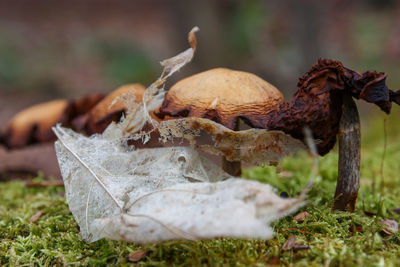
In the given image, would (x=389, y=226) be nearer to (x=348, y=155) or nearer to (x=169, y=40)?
(x=348, y=155)

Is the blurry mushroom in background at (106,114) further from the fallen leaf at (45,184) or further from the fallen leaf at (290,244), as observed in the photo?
the fallen leaf at (290,244)

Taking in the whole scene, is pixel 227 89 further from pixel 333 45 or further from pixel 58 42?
pixel 58 42

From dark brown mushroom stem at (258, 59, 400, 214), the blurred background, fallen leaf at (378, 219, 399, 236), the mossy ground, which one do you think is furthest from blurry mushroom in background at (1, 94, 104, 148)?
the blurred background

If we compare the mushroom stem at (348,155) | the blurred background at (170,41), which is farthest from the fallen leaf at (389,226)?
the blurred background at (170,41)

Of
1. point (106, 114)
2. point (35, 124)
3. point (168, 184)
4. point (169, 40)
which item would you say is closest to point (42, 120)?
point (35, 124)

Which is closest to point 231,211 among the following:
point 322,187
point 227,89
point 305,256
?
point 305,256

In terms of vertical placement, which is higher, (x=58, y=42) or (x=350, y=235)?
(x=58, y=42)

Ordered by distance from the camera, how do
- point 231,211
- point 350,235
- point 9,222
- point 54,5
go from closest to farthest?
point 231,211 → point 350,235 → point 9,222 → point 54,5
